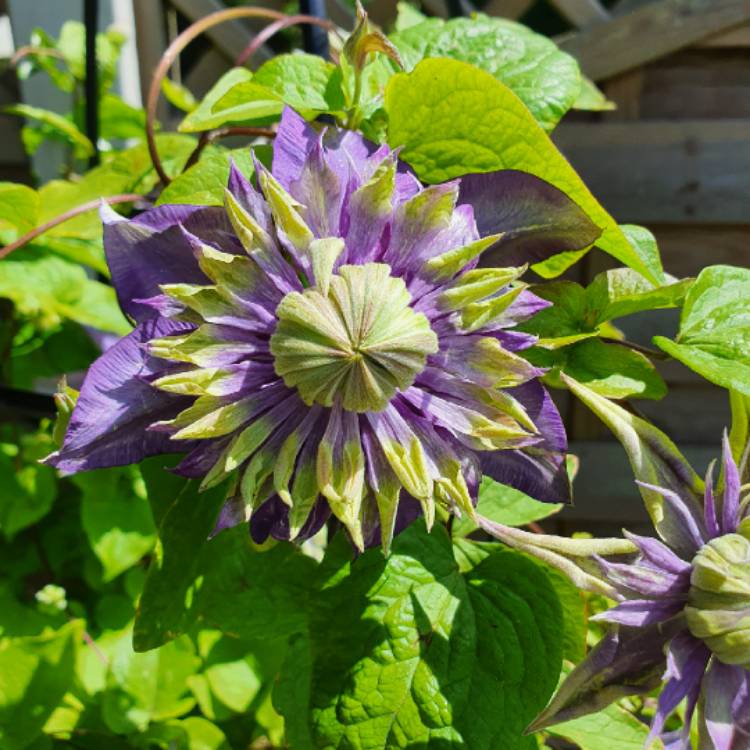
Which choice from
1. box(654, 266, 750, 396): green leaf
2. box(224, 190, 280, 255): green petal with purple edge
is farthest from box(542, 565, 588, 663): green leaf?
box(224, 190, 280, 255): green petal with purple edge

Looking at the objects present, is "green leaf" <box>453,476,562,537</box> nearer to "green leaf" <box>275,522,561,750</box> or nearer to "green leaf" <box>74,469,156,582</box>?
"green leaf" <box>275,522,561,750</box>

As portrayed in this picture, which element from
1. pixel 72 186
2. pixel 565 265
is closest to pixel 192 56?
pixel 72 186

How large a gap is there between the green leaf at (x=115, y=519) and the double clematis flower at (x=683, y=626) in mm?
479

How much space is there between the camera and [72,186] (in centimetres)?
61

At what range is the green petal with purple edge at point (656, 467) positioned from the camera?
314mm

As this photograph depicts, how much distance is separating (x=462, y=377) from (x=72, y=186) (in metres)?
0.44

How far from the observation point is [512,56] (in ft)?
1.40

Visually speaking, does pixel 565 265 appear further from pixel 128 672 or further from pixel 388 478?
pixel 128 672

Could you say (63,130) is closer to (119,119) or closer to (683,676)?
(119,119)

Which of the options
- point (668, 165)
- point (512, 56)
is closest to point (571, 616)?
point (512, 56)

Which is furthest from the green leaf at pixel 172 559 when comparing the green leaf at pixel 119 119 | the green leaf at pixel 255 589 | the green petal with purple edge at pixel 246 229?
the green leaf at pixel 119 119

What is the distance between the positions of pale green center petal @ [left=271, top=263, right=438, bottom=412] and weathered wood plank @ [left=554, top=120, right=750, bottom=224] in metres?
1.24

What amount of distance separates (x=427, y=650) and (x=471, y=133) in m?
0.23

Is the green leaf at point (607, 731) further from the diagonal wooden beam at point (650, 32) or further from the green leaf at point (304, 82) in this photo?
the diagonal wooden beam at point (650, 32)
